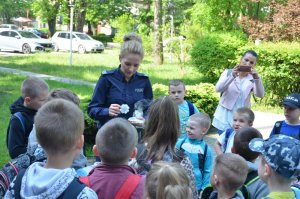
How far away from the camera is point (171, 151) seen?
11.1ft

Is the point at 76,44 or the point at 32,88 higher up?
the point at 32,88

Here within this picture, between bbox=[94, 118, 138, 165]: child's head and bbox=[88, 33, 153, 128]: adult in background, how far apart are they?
1483 millimetres

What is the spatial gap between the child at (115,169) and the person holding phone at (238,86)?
10.6 ft

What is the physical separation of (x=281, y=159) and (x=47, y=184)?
4.56ft

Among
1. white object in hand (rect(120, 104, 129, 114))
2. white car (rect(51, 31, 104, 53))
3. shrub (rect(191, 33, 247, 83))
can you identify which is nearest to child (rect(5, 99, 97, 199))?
white object in hand (rect(120, 104, 129, 114))

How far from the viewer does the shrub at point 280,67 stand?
41.5ft

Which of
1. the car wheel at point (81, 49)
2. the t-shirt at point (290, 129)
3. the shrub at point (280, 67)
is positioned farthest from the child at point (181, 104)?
the car wheel at point (81, 49)

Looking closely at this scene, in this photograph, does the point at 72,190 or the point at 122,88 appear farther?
the point at 122,88

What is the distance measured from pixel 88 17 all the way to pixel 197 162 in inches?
1642

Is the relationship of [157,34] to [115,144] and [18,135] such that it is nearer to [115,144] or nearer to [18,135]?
[18,135]

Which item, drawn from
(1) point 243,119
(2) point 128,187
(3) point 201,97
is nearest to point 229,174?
(2) point 128,187

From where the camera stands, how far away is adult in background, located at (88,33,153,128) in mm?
4340

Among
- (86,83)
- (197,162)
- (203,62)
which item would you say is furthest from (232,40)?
(197,162)

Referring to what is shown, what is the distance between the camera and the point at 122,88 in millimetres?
4473
